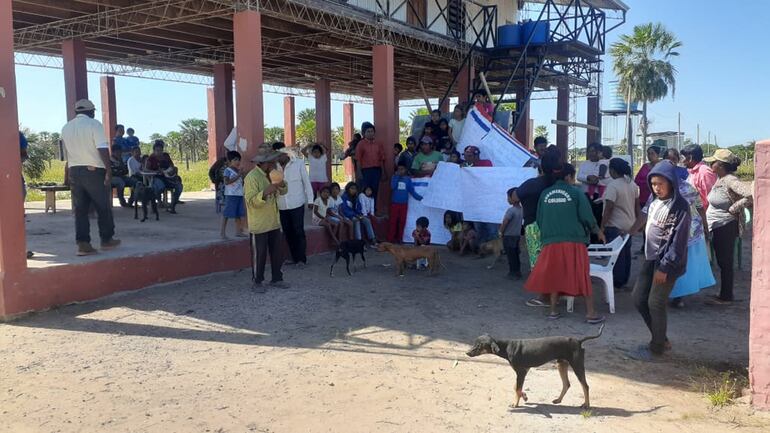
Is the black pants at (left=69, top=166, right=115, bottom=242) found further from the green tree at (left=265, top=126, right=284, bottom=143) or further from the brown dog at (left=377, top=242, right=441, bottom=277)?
the green tree at (left=265, top=126, right=284, bottom=143)

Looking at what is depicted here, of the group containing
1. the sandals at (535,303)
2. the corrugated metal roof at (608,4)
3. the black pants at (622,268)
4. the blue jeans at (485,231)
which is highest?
the corrugated metal roof at (608,4)

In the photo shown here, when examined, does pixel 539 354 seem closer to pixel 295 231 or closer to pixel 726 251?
pixel 726 251

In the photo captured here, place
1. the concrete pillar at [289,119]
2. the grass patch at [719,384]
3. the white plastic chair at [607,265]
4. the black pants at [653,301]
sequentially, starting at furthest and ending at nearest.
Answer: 1. the concrete pillar at [289,119]
2. the white plastic chair at [607,265]
3. the black pants at [653,301]
4. the grass patch at [719,384]

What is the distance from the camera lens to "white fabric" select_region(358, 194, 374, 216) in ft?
31.7

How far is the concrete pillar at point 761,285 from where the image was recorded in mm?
3738

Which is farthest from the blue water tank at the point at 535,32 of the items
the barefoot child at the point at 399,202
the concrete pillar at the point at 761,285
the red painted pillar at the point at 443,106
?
the concrete pillar at the point at 761,285

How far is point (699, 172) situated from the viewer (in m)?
7.55

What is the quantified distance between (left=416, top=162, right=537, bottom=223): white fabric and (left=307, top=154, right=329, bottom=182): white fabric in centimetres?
213

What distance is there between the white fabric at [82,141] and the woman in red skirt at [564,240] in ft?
15.7

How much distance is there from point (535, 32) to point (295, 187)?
8.09m

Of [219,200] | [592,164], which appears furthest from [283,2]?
[592,164]

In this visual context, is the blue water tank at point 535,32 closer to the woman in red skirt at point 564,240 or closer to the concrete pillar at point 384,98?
the concrete pillar at point 384,98

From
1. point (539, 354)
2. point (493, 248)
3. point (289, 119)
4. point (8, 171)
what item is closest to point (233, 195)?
point (8, 171)

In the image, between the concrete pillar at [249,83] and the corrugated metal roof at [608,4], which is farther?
the corrugated metal roof at [608,4]
